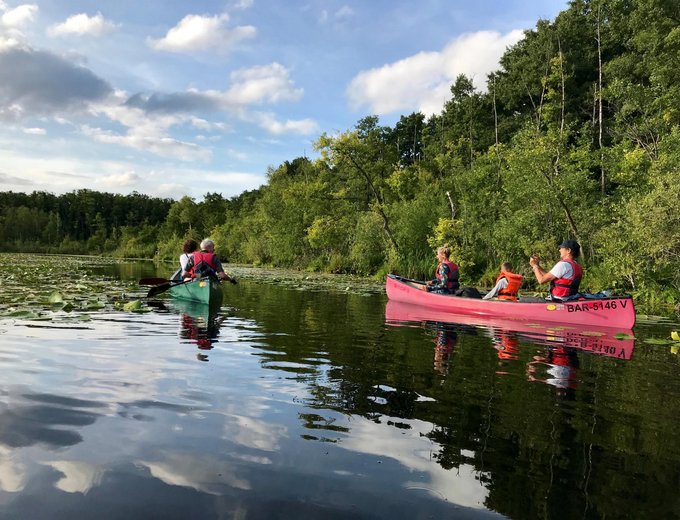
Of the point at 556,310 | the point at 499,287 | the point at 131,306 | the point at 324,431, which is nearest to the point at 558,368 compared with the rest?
the point at 324,431

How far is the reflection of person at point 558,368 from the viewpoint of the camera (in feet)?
17.2

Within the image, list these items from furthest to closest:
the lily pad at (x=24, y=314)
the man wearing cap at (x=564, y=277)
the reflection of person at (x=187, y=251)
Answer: the reflection of person at (x=187, y=251)
the man wearing cap at (x=564, y=277)
the lily pad at (x=24, y=314)

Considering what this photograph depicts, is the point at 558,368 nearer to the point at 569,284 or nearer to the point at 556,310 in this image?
the point at 556,310

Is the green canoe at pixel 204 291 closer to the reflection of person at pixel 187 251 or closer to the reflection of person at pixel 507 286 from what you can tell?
the reflection of person at pixel 187 251

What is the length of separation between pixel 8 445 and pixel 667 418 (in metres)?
4.89

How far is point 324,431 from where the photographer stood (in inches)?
136

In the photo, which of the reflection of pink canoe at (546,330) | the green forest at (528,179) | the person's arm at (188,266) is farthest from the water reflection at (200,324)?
the green forest at (528,179)

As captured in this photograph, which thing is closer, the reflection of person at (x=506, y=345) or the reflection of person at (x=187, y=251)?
the reflection of person at (x=506, y=345)

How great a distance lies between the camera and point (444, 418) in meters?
3.83

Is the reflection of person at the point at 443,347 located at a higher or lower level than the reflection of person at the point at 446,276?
lower

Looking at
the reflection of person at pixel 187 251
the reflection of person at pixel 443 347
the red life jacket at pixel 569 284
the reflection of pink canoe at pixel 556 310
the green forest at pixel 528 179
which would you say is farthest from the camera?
the green forest at pixel 528 179

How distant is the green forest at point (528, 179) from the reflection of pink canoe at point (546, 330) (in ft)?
22.3

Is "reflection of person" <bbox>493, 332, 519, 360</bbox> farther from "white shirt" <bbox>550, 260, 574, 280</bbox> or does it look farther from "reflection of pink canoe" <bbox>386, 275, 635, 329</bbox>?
"white shirt" <bbox>550, 260, 574, 280</bbox>

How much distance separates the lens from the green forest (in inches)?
705
